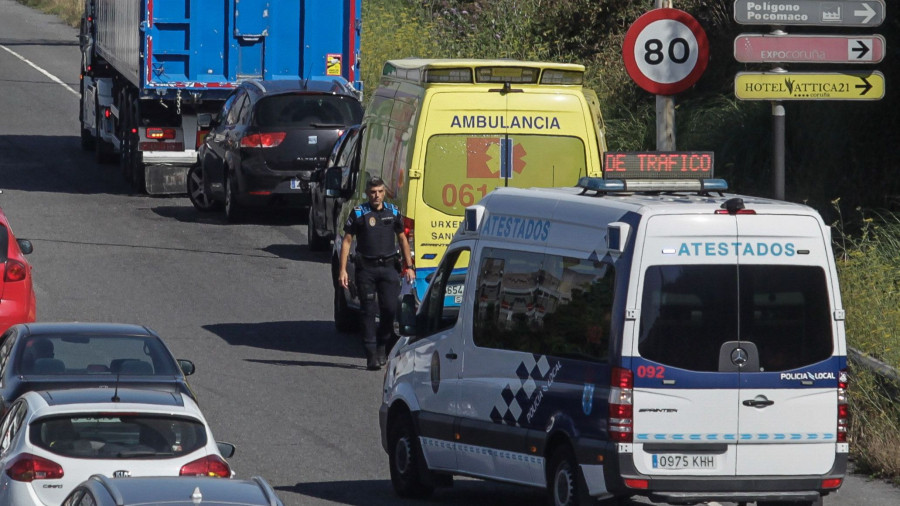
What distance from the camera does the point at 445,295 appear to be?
36.5 ft

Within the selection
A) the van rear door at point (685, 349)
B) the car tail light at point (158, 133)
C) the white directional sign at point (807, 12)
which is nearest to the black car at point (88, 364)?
the van rear door at point (685, 349)

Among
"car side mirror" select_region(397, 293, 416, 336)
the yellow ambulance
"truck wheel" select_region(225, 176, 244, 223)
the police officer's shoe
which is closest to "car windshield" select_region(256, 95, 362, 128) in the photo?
"truck wheel" select_region(225, 176, 244, 223)

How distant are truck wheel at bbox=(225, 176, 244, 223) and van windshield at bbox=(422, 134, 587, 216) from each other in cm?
893

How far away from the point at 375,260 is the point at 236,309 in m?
3.30

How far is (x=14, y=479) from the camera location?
30.6 feet

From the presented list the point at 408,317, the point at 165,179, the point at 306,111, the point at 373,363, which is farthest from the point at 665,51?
the point at 165,179

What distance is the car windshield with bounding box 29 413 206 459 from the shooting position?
945cm

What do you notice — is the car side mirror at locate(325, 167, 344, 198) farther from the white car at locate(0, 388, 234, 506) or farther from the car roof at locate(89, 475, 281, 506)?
the car roof at locate(89, 475, 281, 506)

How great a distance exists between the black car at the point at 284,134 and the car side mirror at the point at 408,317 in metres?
10.7

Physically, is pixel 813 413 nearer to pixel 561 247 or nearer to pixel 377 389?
pixel 561 247

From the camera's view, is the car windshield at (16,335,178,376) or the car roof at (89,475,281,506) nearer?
the car roof at (89,475,281,506)

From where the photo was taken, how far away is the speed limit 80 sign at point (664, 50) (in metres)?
12.9

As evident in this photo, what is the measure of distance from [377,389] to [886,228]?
536 centimetres

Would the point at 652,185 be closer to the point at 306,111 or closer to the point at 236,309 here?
the point at 236,309
